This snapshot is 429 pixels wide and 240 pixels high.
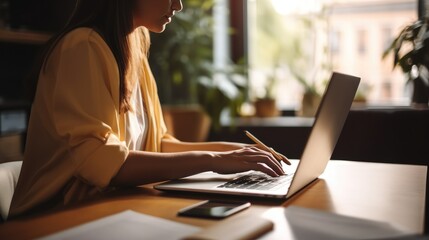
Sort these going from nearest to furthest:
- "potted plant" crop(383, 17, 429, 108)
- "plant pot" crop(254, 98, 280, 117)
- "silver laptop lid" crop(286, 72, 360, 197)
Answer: "silver laptop lid" crop(286, 72, 360, 197)
"potted plant" crop(383, 17, 429, 108)
"plant pot" crop(254, 98, 280, 117)

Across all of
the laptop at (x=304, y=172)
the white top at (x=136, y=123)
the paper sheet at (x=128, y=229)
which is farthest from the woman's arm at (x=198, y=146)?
the paper sheet at (x=128, y=229)

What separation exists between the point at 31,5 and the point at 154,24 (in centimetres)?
207

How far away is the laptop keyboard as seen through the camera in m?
0.94

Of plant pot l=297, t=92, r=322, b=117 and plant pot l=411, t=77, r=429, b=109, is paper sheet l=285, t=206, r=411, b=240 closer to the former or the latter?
plant pot l=411, t=77, r=429, b=109

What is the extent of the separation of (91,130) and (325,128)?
1.48 feet

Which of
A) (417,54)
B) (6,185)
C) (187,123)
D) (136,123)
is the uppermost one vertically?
(417,54)

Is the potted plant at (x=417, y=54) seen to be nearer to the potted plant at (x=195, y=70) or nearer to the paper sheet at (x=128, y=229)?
the potted plant at (x=195, y=70)

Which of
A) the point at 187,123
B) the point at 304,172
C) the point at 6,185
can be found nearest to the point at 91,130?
the point at 6,185

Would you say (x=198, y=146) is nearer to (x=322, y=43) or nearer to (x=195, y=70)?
(x=195, y=70)

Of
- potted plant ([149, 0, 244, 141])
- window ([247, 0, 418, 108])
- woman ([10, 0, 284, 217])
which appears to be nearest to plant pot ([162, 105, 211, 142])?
potted plant ([149, 0, 244, 141])

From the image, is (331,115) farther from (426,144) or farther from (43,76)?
(426,144)

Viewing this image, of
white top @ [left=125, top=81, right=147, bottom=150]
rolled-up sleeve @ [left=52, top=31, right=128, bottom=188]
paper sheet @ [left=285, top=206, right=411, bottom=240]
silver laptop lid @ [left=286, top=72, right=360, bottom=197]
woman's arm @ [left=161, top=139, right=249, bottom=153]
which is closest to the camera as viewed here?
paper sheet @ [left=285, top=206, right=411, bottom=240]

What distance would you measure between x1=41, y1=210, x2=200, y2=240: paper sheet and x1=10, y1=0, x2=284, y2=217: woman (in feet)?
0.80

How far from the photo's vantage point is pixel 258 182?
0.99 meters
